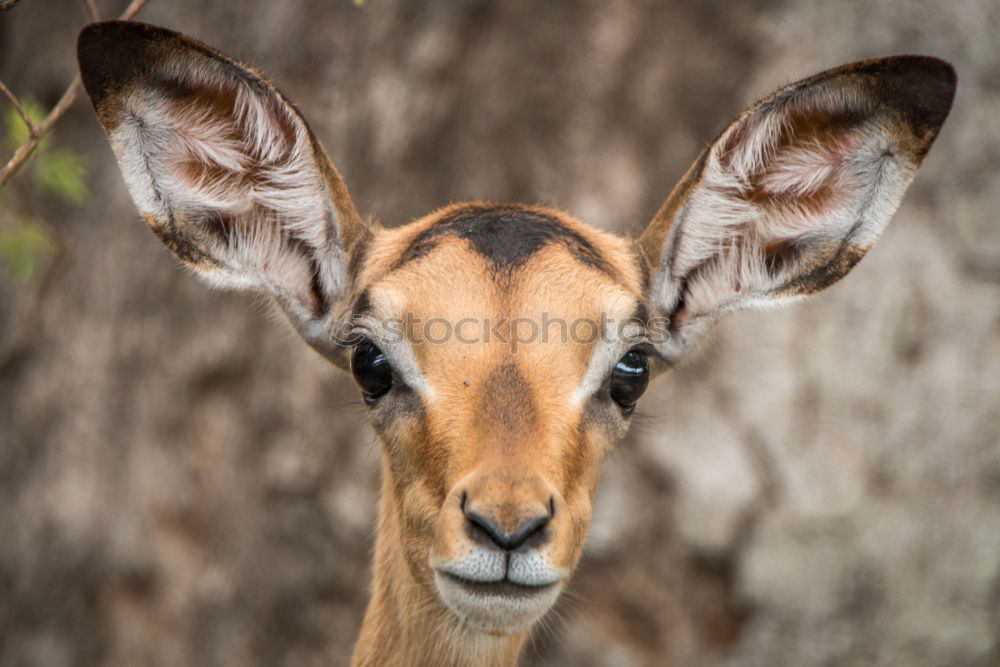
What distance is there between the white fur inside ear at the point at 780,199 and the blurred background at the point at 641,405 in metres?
3.25

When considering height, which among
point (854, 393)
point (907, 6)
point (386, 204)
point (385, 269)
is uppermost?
point (907, 6)

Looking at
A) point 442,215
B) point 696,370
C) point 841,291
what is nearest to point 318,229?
point 442,215

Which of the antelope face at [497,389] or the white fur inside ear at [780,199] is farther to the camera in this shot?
the white fur inside ear at [780,199]

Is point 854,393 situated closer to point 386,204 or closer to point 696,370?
point 696,370

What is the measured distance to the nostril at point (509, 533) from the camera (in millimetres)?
3398

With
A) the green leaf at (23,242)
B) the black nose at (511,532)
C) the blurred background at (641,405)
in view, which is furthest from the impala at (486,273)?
the blurred background at (641,405)

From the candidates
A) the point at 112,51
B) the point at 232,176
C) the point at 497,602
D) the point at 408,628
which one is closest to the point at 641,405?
the point at 408,628

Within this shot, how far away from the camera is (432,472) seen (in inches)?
153

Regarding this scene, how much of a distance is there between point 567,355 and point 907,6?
570 cm

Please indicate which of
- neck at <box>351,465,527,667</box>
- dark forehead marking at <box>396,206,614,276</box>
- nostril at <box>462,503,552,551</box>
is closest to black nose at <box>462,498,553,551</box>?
nostril at <box>462,503,552,551</box>

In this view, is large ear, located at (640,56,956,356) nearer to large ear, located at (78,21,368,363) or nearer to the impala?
the impala

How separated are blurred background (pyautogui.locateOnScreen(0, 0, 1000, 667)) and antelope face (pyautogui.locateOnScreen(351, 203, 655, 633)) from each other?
3830 millimetres

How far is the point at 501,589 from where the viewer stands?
3.54m

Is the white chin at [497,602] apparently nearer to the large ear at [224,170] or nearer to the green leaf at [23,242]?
the large ear at [224,170]
